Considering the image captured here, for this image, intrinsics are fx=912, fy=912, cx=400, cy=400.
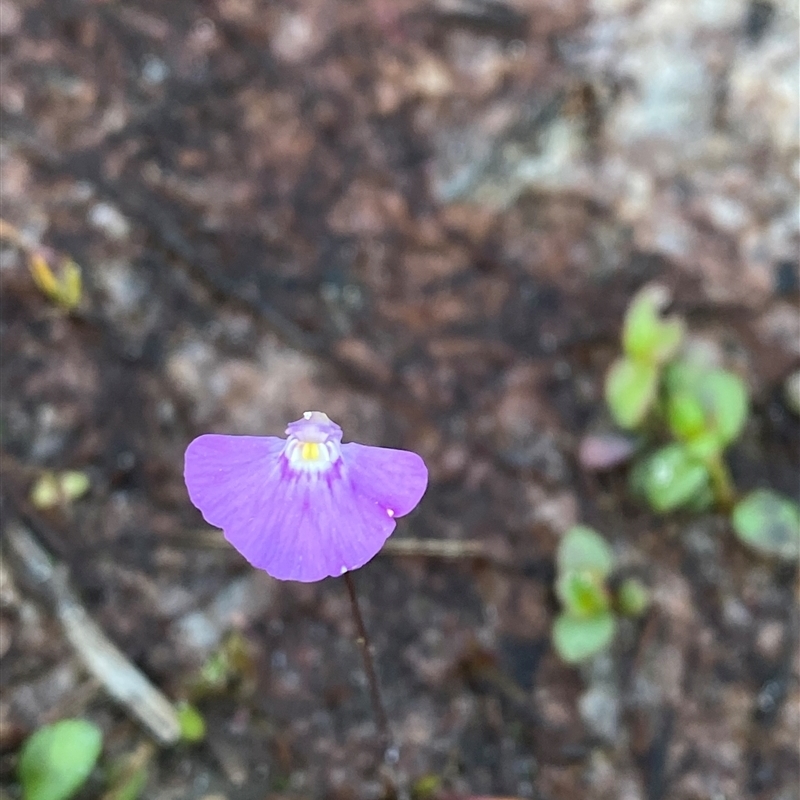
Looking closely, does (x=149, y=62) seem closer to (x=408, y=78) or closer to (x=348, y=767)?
(x=408, y=78)

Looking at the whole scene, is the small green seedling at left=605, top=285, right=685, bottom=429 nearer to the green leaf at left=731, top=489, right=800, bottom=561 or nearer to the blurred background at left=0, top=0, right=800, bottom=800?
the blurred background at left=0, top=0, right=800, bottom=800

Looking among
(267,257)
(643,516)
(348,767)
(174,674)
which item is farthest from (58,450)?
(643,516)

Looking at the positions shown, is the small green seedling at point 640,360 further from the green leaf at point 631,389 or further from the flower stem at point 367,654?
the flower stem at point 367,654

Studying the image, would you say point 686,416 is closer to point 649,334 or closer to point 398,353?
point 649,334

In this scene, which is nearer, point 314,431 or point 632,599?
point 314,431

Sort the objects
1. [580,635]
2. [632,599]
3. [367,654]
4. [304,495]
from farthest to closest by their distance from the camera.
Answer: [632,599]
[580,635]
[367,654]
[304,495]

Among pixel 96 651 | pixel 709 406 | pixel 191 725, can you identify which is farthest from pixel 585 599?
pixel 96 651

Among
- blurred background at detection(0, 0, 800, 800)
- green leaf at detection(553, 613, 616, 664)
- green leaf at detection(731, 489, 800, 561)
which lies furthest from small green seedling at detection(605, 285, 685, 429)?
green leaf at detection(553, 613, 616, 664)
